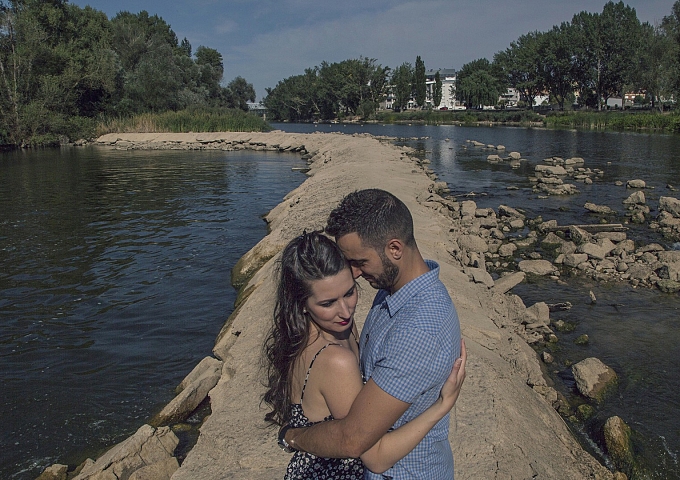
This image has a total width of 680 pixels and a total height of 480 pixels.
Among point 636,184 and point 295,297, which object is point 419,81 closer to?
point 636,184

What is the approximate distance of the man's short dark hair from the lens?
2.04 meters

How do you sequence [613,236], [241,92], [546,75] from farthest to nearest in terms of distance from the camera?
[546,75] < [241,92] < [613,236]

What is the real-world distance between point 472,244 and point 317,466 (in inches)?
394

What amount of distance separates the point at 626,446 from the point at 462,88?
107 meters

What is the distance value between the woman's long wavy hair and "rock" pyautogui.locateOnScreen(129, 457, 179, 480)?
2702 mm

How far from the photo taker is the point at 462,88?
105188 millimetres

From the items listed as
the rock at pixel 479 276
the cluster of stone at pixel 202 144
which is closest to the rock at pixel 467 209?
the rock at pixel 479 276

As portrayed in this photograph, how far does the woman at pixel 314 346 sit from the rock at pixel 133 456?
2.93 m

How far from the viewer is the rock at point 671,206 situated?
1528 centimetres

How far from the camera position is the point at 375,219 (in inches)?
80.2

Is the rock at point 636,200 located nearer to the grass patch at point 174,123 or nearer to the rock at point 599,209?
the rock at point 599,209

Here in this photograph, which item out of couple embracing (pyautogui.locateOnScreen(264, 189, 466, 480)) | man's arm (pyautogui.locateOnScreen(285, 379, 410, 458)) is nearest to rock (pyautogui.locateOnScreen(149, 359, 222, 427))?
couple embracing (pyautogui.locateOnScreen(264, 189, 466, 480))

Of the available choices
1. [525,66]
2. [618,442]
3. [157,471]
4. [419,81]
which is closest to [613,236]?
[618,442]

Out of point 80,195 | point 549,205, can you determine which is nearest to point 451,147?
point 549,205
